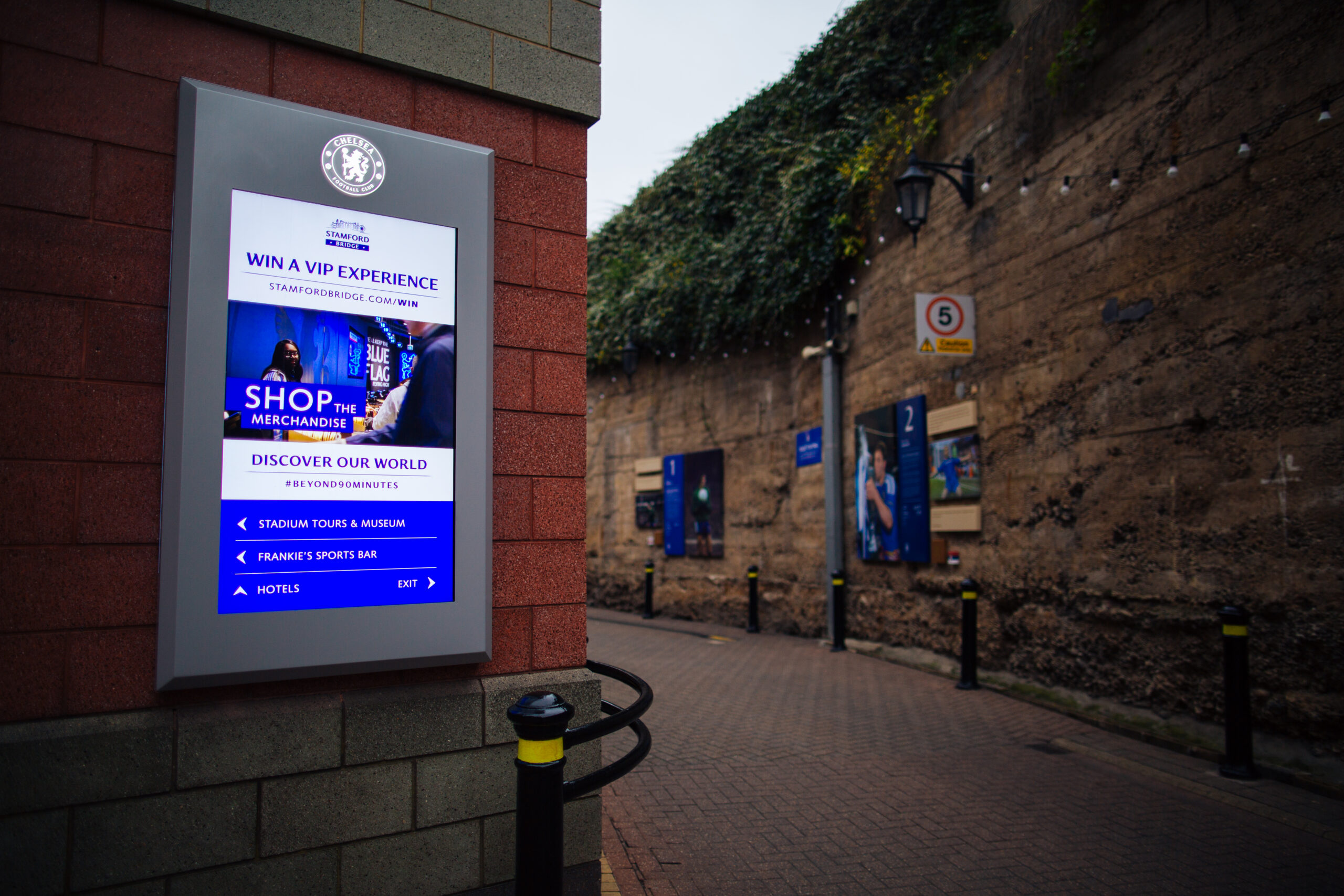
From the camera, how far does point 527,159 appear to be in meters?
3.56

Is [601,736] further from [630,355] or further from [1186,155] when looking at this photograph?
[630,355]

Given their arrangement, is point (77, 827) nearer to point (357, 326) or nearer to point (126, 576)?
point (126, 576)

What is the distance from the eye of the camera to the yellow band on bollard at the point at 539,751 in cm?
232

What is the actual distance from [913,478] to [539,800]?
814 centimetres

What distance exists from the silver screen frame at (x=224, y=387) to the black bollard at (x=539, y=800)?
0.91m

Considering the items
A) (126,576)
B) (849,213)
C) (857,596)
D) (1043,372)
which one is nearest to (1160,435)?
(1043,372)

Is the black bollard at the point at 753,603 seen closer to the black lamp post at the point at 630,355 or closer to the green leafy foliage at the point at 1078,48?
the black lamp post at the point at 630,355

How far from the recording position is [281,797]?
9.30 ft

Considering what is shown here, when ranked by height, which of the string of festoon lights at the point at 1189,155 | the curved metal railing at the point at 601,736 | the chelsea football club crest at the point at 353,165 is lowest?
the curved metal railing at the point at 601,736

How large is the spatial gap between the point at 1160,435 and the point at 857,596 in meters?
5.18

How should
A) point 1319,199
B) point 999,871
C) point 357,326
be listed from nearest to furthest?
point 357,326 → point 999,871 → point 1319,199

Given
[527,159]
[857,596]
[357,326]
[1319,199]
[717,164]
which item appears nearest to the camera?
[357,326]

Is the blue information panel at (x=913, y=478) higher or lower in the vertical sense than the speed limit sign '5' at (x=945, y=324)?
lower

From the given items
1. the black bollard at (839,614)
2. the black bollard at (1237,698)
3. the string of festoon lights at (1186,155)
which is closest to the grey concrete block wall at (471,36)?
the string of festoon lights at (1186,155)
